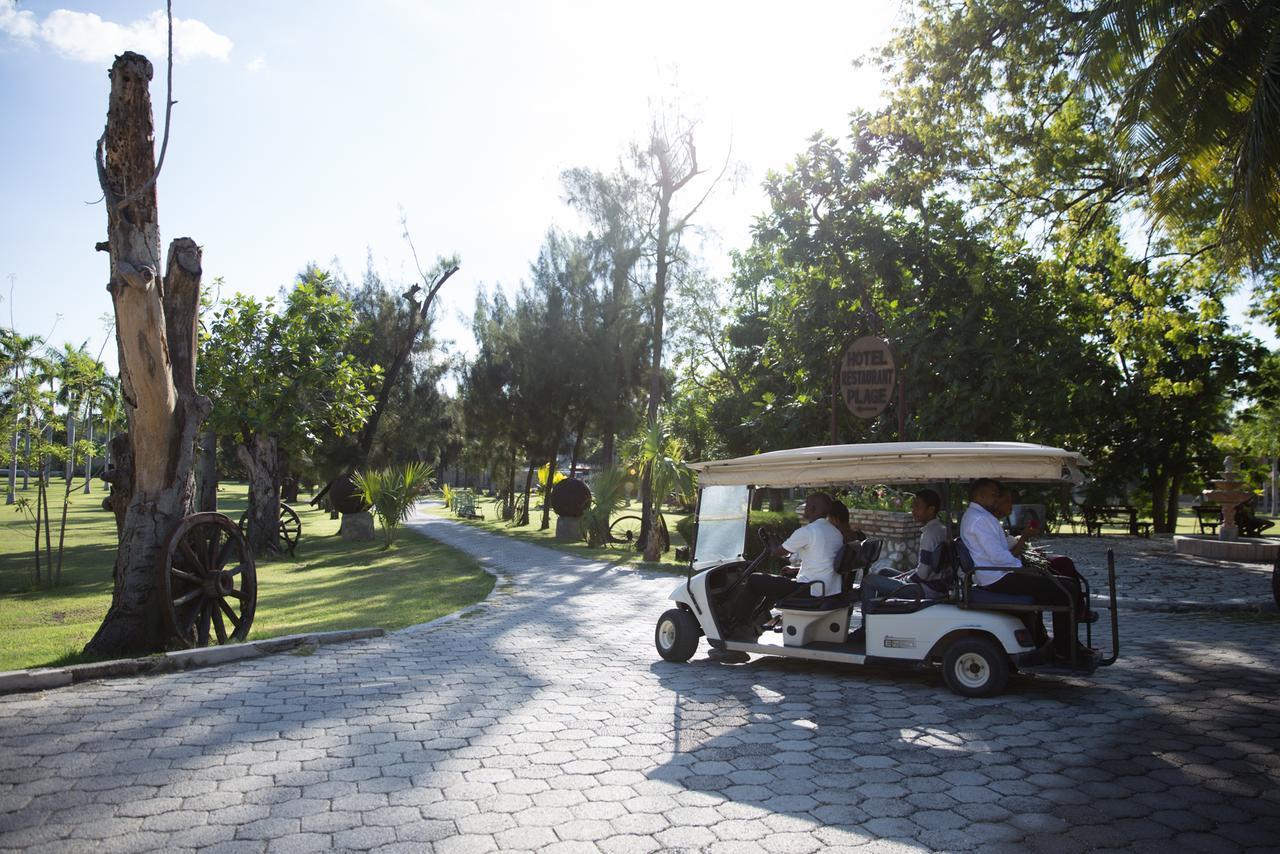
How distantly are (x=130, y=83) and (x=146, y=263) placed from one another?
5.31 ft

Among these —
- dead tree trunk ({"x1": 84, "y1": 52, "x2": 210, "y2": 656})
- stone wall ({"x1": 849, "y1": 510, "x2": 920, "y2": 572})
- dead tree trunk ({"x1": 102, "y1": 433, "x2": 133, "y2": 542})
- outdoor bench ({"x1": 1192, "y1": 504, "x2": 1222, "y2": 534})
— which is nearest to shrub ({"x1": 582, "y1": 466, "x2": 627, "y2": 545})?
stone wall ({"x1": 849, "y1": 510, "x2": 920, "y2": 572})

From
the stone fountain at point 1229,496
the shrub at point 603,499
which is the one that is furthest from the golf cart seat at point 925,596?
the stone fountain at point 1229,496

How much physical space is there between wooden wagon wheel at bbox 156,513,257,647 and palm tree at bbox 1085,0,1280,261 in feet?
33.5

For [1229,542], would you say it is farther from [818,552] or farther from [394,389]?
[394,389]

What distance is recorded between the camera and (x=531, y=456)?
33.5 metres

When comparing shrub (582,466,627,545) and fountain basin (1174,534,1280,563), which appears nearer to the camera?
fountain basin (1174,534,1280,563)

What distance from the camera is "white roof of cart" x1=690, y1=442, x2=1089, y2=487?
21.9 ft

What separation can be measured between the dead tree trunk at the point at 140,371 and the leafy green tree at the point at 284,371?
11.2 m

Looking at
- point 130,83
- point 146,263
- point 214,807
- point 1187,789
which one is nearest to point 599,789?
point 214,807

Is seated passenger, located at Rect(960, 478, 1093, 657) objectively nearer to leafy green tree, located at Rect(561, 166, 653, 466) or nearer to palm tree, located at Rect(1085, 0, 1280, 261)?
palm tree, located at Rect(1085, 0, 1280, 261)

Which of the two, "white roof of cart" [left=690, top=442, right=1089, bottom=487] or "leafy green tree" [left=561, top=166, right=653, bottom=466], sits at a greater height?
"leafy green tree" [left=561, top=166, right=653, bottom=466]

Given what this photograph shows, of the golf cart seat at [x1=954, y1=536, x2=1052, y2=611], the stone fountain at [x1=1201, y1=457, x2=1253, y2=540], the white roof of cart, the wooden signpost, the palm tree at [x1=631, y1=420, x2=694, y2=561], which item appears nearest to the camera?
the golf cart seat at [x1=954, y1=536, x2=1052, y2=611]

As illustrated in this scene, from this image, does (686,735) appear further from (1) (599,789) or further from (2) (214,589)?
(2) (214,589)

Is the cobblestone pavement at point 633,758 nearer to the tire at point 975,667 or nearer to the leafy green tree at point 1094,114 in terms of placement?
the tire at point 975,667
